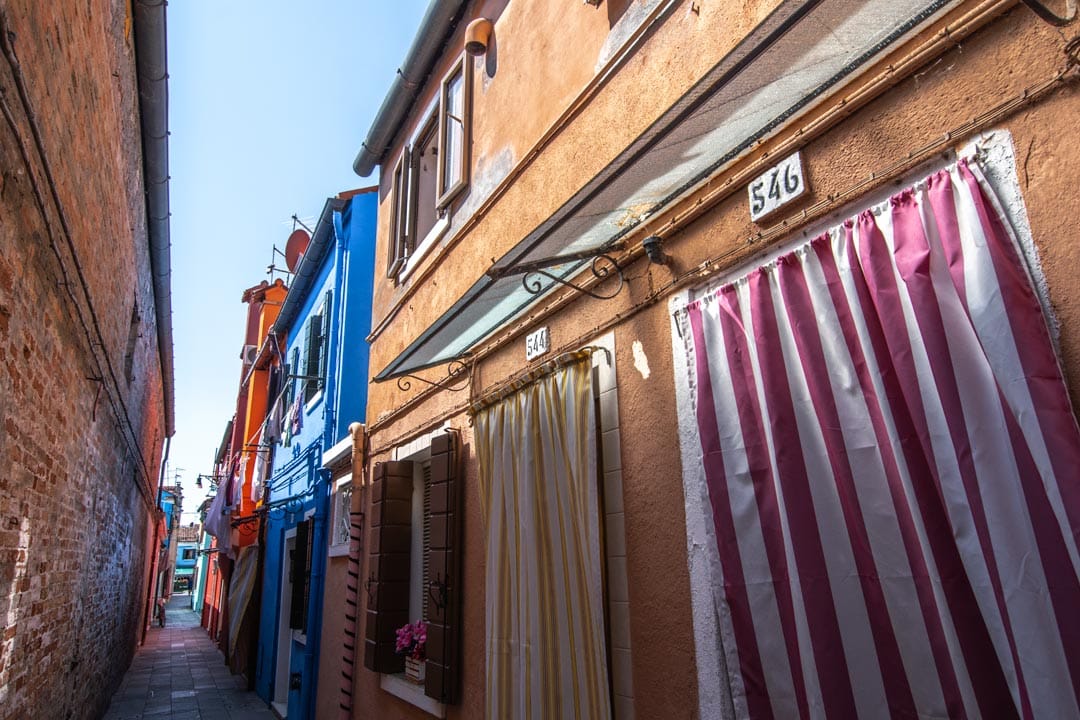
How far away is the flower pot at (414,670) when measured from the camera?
570 cm

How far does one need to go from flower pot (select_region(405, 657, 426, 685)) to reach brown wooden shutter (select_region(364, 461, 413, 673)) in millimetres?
97

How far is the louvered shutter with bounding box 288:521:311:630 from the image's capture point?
973cm

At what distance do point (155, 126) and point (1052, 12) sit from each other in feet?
25.0

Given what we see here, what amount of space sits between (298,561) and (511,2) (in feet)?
25.5

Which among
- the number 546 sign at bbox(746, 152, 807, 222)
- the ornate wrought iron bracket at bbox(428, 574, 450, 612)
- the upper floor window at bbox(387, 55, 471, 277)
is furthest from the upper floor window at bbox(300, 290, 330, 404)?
the number 546 sign at bbox(746, 152, 807, 222)

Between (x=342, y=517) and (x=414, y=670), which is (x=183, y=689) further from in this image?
(x=414, y=670)

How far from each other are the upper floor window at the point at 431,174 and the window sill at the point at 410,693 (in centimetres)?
372

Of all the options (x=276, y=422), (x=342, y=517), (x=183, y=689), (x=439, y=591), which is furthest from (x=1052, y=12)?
(x=183, y=689)

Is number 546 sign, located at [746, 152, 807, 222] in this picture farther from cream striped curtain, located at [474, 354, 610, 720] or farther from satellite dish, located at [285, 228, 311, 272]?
satellite dish, located at [285, 228, 311, 272]

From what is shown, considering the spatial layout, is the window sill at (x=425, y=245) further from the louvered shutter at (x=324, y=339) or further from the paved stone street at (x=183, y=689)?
the paved stone street at (x=183, y=689)

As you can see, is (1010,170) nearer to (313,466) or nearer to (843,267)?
(843,267)

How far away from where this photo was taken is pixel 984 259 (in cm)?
201

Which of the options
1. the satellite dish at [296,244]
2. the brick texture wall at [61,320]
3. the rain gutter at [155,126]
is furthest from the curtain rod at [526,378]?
the satellite dish at [296,244]

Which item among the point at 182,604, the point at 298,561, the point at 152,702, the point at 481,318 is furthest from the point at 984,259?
the point at 182,604
